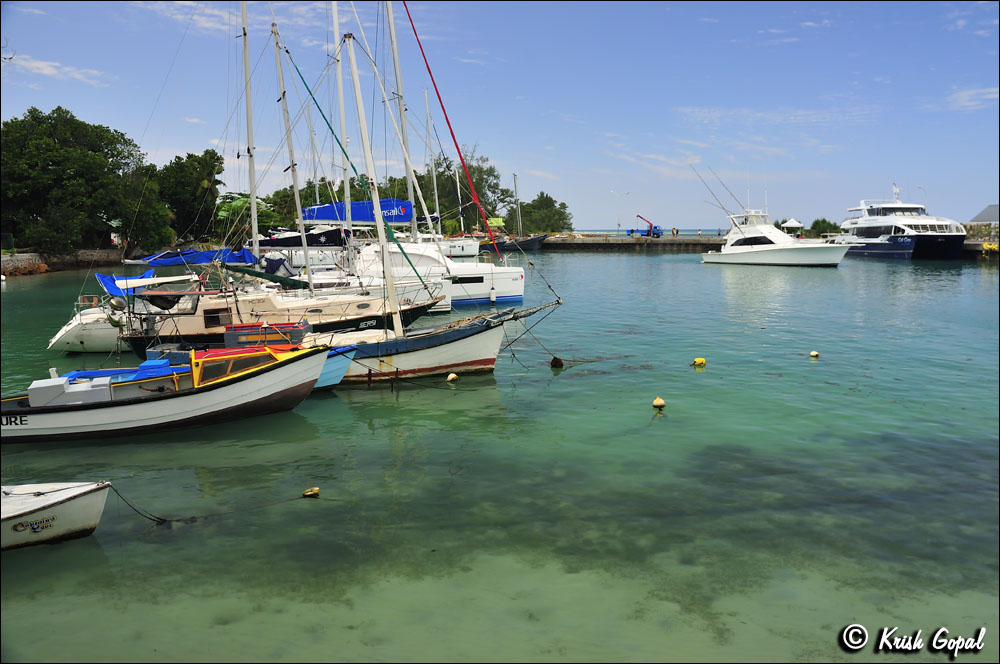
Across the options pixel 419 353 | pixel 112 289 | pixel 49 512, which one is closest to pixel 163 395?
pixel 49 512

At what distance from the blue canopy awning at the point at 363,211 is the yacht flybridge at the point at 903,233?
5655cm

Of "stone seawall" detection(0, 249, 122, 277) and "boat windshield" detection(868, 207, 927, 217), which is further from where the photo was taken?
"boat windshield" detection(868, 207, 927, 217)

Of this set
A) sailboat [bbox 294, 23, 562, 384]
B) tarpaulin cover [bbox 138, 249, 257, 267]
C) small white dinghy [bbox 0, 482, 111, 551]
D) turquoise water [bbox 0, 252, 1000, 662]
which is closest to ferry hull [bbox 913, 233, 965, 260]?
turquoise water [bbox 0, 252, 1000, 662]

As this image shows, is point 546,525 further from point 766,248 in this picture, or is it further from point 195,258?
point 766,248

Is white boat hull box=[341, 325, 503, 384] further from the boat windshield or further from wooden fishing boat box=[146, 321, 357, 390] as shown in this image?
the boat windshield

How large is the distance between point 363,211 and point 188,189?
59.3m

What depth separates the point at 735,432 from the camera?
15.2 metres

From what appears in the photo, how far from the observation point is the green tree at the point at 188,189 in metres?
85.2

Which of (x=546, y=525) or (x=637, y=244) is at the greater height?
(x=637, y=244)

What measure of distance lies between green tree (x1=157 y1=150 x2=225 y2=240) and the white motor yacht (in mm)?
65218

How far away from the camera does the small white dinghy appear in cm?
909

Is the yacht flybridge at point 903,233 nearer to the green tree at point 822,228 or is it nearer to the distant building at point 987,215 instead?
the green tree at point 822,228

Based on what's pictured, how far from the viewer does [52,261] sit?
6712 cm

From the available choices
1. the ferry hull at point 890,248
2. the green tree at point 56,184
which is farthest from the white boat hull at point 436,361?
the ferry hull at point 890,248
